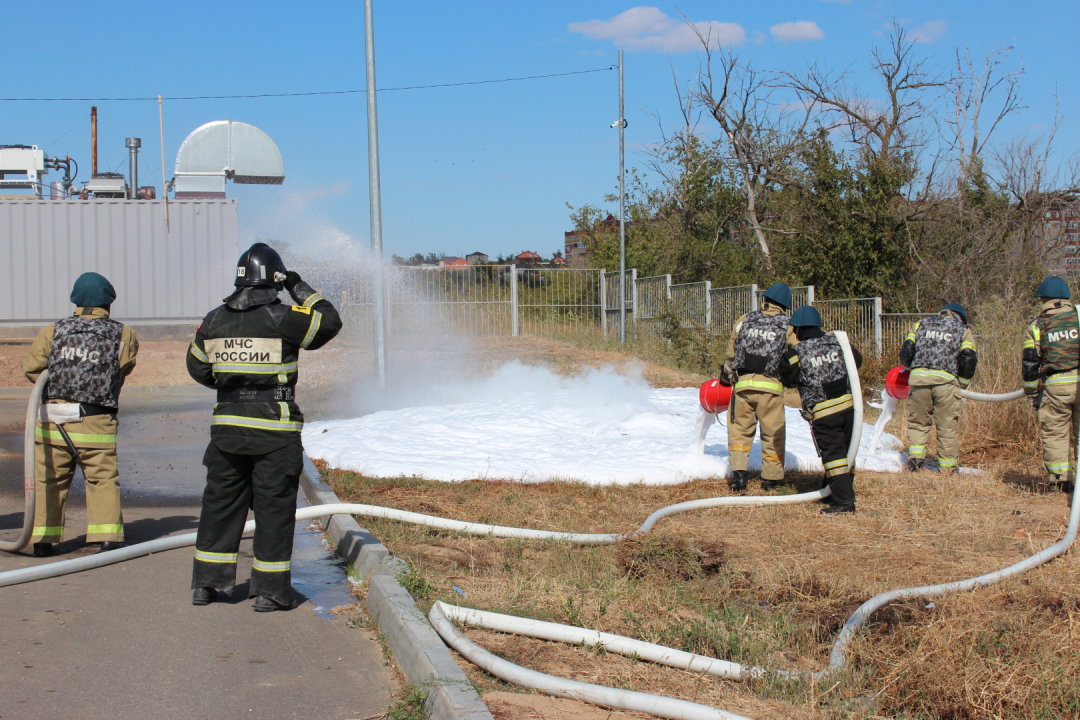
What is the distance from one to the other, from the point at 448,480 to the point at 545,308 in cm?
1407

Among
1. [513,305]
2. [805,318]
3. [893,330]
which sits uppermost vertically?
[513,305]

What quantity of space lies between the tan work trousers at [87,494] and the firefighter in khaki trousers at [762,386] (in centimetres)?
503

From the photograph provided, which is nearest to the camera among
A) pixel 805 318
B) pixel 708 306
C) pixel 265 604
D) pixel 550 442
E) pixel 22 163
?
pixel 265 604

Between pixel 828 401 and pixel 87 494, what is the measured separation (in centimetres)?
547

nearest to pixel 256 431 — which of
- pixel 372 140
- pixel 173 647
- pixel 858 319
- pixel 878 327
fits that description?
pixel 173 647

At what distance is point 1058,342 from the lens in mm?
7656

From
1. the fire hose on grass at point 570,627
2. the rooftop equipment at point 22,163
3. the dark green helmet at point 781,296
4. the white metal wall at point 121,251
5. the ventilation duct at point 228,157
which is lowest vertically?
the fire hose on grass at point 570,627

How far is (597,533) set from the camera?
621 cm

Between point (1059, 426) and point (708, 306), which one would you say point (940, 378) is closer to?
point (1059, 426)

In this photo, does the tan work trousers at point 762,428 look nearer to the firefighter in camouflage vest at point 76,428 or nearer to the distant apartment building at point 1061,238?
the firefighter in camouflage vest at point 76,428

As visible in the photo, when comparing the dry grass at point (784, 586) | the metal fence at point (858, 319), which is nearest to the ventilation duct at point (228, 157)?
the metal fence at point (858, 319)

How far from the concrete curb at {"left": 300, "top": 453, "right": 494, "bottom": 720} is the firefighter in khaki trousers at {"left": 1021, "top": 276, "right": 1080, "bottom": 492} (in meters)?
6.07

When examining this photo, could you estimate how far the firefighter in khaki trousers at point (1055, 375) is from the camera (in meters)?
7.63

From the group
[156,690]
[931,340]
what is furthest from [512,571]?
[931,340]
